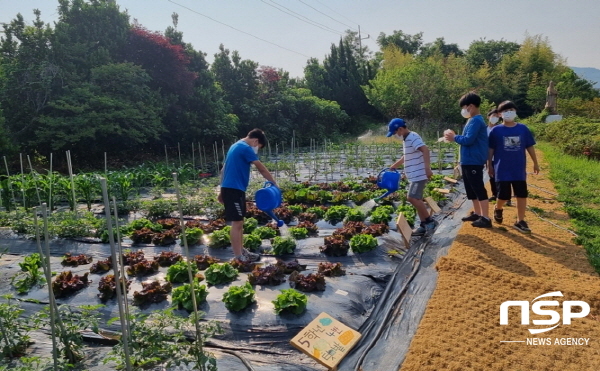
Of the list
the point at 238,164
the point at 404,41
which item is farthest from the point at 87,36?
the point at 404,41

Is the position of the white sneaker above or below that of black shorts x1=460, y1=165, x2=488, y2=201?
below

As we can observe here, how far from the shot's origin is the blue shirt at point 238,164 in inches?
167

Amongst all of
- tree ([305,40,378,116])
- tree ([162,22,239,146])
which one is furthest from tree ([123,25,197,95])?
tree ([305,40,378,116])

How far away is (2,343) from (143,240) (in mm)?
2668

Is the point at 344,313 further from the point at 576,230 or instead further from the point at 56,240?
the point at 56,240

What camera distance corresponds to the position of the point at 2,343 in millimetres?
2980

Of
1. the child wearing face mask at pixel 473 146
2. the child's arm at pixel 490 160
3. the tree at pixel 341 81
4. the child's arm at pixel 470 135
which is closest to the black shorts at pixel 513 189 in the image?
the child wearing face mask at pixel 473 146

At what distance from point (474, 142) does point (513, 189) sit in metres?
0.78

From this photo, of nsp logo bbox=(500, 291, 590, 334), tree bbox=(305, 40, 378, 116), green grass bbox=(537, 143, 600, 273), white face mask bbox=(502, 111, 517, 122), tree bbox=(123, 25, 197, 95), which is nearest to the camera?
nsp logo bbox=(500, 291, 590, 334)

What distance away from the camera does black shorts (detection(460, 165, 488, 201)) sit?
507 cm

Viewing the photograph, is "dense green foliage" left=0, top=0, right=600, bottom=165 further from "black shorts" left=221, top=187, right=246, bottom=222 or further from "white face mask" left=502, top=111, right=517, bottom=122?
"white face mask" left=502, top=111, right=517, bottom=122

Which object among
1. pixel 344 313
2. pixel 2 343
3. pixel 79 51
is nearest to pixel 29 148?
pixel 79 51

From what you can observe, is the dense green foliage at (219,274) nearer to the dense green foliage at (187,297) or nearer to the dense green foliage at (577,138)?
the dense green foliage at (187,297)

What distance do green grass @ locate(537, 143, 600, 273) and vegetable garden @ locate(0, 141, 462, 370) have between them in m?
2.05
